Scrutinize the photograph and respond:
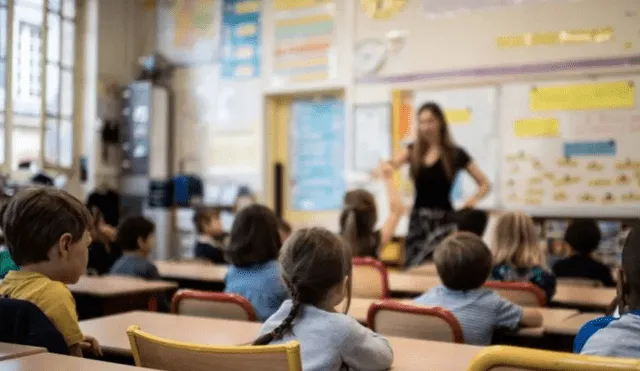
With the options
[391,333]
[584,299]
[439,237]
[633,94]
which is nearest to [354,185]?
[439,237]

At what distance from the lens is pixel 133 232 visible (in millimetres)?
4383

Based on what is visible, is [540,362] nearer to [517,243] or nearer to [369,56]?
[517,243]

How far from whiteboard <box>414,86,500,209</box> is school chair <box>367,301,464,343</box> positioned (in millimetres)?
4433

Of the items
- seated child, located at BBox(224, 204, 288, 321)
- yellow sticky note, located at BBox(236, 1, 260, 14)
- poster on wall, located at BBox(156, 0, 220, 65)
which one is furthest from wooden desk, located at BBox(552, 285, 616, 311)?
poster on wall, located at BBox(156, 0, 220, 65)

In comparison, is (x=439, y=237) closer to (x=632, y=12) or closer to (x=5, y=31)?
(x=632, y=12)

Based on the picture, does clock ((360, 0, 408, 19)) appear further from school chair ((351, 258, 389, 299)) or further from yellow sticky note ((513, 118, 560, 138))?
school chair ((351, 258, 389, 299))

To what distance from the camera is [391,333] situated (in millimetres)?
2592

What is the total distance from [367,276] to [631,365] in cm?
281

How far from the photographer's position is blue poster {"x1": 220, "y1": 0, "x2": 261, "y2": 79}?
833 centimetres

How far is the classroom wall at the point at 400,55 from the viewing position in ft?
21.1

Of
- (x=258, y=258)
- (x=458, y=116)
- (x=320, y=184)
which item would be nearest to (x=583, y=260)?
(x=258, y=258)

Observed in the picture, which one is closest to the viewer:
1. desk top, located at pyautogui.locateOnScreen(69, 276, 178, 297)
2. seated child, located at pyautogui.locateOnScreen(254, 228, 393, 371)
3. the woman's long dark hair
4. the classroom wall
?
seated child, located at pyautogui.locateOnScreen(254, 228, 393, 371)

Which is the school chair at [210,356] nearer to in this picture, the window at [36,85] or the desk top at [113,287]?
the desk top at [113,287]

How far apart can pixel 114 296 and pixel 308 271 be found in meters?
2.12
